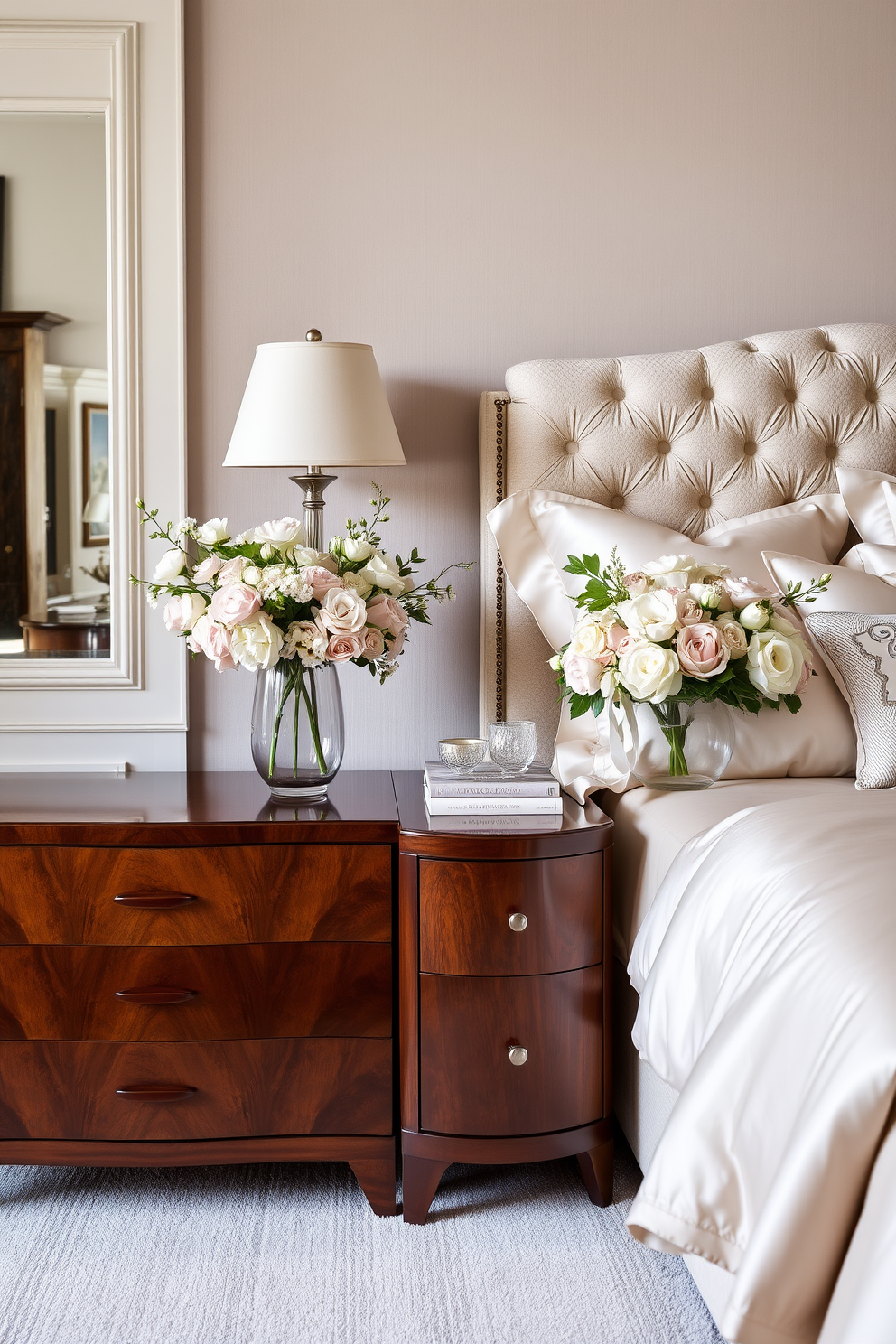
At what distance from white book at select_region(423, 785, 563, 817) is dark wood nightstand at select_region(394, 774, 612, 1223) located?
2cm

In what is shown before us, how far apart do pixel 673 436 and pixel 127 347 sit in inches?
42.8

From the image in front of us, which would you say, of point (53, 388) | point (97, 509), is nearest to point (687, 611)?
point (97, 509)

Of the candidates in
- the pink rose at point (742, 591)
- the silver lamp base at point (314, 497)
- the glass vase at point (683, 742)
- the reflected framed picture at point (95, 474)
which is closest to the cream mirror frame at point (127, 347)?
the reflected framed picture at point (95, 474)

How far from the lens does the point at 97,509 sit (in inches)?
87.7

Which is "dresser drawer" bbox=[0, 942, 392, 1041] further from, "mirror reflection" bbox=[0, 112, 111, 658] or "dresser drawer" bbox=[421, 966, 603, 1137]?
"mirror reflection" bbox=[0, 112, 111, 658]

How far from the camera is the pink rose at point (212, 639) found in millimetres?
1776

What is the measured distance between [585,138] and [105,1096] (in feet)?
6.55

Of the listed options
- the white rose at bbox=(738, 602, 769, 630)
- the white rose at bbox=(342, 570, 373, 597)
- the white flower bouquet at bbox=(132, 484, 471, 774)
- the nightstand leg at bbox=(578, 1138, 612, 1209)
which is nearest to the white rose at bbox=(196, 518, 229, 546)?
the white flower bouquet at bbox=(132, 484, 471, 774)

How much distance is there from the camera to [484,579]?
2.18 metres

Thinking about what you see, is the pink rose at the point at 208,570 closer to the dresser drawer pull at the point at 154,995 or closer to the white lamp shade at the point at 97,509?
the white lamp shade at the point at 97,509

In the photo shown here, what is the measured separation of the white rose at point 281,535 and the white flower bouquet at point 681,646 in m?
0.49

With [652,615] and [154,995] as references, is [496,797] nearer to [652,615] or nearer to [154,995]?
[652,615]

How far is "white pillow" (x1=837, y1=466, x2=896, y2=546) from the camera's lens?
2.07m

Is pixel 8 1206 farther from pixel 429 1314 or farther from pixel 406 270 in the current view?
pixel 406 270
